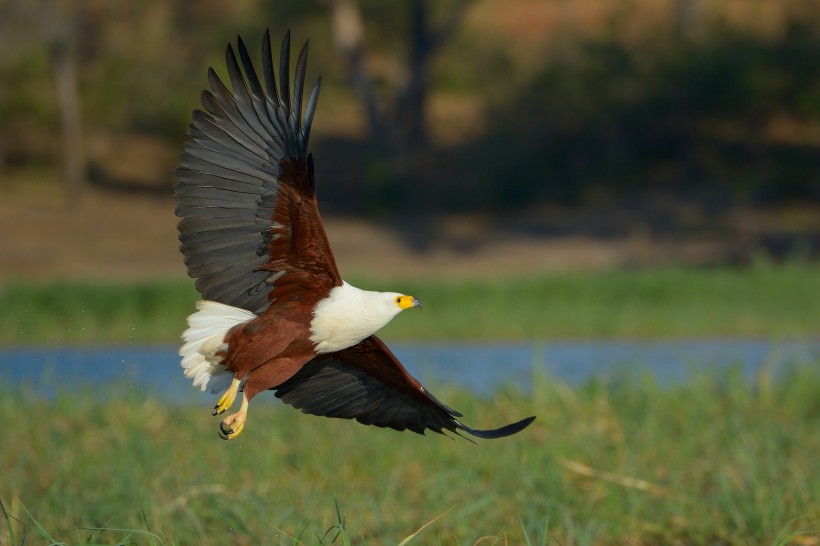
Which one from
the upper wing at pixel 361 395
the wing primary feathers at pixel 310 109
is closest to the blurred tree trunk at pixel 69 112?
the upper wing at pixel 361 395

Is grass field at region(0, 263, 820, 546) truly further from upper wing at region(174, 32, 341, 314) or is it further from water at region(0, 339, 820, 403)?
upper wing at region(174, 32, 341, 314)

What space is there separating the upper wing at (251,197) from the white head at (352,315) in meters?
0.12

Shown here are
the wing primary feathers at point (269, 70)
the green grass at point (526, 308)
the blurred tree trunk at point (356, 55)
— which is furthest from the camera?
the blurred tree trunk at point (356, 55)

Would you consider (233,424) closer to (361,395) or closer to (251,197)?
(251,197)

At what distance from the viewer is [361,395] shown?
388 centimetres

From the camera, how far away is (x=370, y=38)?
21672mm

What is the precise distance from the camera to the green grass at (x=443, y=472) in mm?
3865

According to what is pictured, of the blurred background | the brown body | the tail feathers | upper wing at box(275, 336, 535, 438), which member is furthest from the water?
→ the blurred background

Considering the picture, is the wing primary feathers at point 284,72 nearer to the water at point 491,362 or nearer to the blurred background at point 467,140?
the water at point 491,362

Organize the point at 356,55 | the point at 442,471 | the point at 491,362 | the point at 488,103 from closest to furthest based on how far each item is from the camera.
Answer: the point at 442,471 < the point at 491,362 < the point at 356,55 < the point at 488,103

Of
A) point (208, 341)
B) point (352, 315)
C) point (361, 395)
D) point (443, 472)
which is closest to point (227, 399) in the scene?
point (208, 341)

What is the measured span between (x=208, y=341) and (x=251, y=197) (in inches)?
15.6

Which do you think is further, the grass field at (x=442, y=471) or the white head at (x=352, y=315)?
the grass field at (x=442, y=471)

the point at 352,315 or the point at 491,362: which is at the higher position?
the point at 352,315
